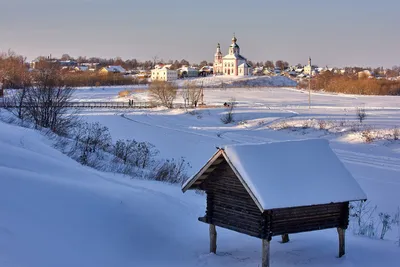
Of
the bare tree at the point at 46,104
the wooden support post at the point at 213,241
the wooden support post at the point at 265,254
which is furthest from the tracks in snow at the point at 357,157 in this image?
the wooden support post at the point at 265,254

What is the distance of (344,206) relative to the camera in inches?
384

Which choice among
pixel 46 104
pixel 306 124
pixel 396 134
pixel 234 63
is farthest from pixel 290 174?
pixel 234 63

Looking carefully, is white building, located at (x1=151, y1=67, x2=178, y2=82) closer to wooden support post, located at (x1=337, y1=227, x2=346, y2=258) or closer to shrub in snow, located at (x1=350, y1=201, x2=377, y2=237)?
shrub in snow, located at (x1=350, y1=201, x2=377, y2=237)

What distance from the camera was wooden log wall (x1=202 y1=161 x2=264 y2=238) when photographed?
9023 mm

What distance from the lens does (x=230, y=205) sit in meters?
9.48

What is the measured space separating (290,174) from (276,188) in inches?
19.4

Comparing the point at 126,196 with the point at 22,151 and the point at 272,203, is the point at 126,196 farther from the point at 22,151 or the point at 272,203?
the point at 272,203

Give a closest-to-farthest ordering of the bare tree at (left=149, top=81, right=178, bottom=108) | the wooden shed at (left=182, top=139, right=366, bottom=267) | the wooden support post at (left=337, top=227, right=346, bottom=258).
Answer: the wooden shed at (left=182, top=139, right=366, bottom=267), the wooden support post at (left=337, top=227, right=346, bottom=258), the bare tree at (left=149, top=81, right=178, bottom=108)

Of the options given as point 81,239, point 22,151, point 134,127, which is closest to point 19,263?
point 81,239

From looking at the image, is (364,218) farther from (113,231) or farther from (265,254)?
(113,231)

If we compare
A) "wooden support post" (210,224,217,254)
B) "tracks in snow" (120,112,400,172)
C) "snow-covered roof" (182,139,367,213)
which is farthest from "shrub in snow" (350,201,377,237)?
"tracks in snow" (120,112,400,172)

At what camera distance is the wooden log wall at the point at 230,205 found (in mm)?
9023

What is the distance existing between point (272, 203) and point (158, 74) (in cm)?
14892

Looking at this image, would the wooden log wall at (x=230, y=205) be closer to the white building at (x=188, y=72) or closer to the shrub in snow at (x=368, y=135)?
the shrub in snow at (x=368, y=135)
